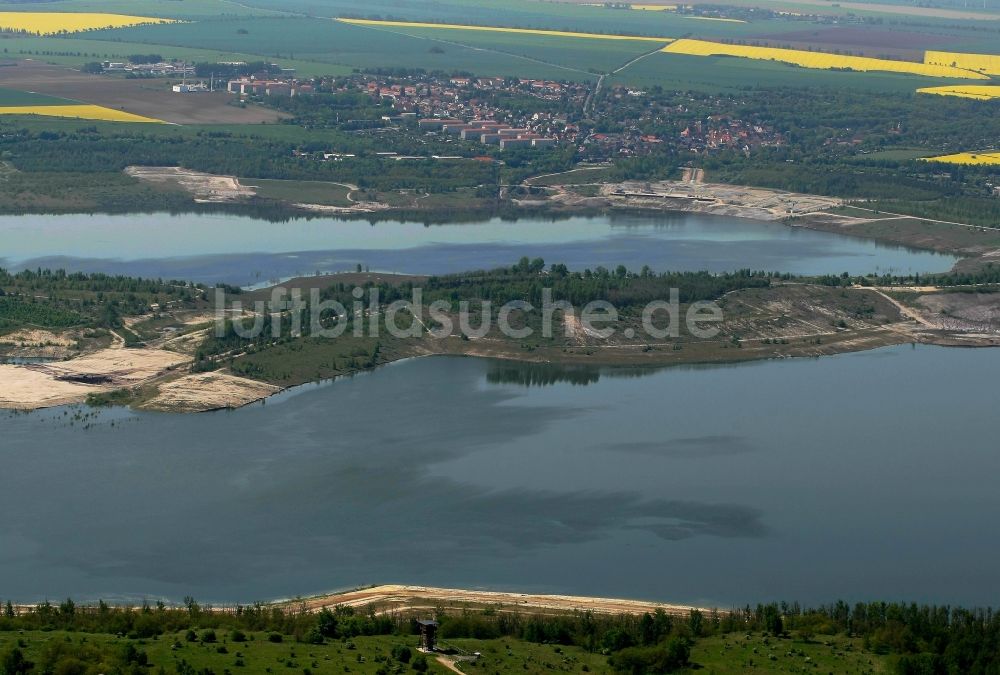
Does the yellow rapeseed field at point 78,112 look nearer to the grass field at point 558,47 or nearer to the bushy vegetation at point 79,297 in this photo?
the grass field at point 558,47

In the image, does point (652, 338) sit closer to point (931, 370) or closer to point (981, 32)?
point (931, 370)

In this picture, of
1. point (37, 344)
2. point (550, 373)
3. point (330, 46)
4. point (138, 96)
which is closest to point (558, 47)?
point (330, 46)

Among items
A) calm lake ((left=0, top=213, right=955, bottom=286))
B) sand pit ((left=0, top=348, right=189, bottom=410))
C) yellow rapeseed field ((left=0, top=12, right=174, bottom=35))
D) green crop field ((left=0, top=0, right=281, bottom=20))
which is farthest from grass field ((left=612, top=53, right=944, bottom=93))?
sand pit ((left=0, top=348, right=189, bottom=410))

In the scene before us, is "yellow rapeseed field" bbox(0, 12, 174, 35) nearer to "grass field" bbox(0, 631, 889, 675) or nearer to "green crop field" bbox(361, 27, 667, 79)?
"green crop field" bbox(361, 27, 667, 79)

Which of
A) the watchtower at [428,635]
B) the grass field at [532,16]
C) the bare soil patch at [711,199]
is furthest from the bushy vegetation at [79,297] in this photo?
the grass field at [532,16]

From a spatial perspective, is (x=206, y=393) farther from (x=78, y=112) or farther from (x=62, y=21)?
(x=62, y=21)

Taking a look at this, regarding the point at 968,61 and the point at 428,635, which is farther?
the point at 968,61
